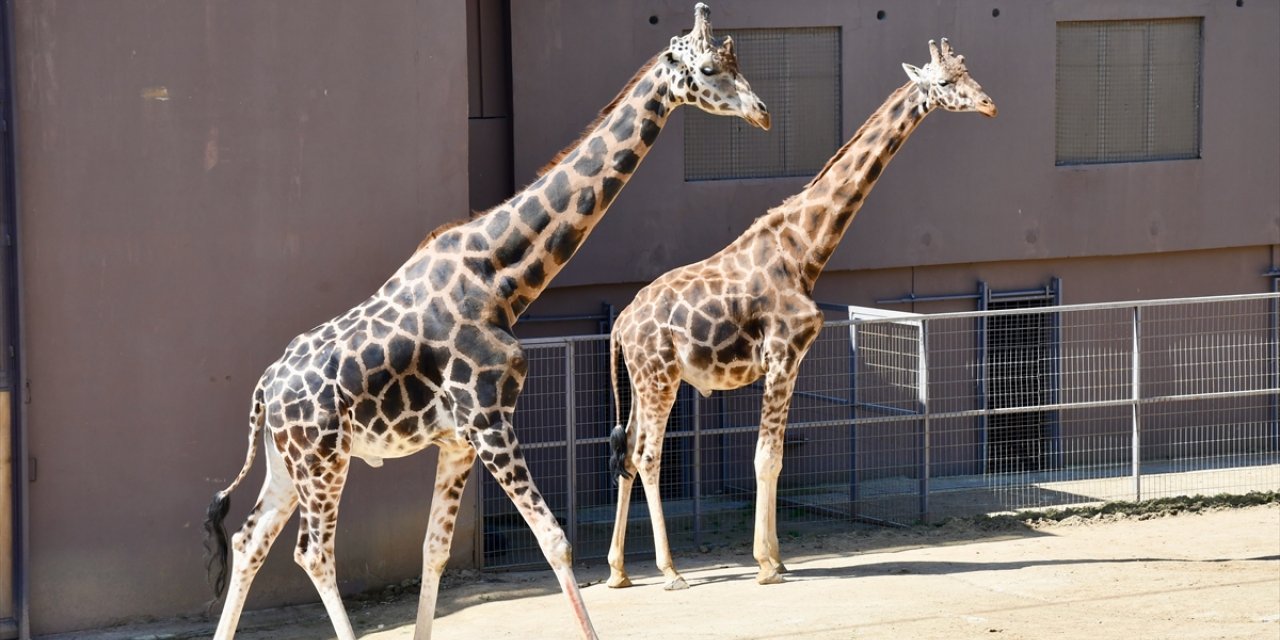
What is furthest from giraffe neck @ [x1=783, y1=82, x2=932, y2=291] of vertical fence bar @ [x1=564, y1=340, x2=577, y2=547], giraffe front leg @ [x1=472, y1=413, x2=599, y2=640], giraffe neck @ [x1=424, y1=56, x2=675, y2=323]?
giraffe front leg @ [x1=472, y1=413, x2=599, y2=640]

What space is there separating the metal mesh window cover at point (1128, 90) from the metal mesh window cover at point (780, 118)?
2290 millimetres

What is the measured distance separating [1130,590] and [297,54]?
6313mm

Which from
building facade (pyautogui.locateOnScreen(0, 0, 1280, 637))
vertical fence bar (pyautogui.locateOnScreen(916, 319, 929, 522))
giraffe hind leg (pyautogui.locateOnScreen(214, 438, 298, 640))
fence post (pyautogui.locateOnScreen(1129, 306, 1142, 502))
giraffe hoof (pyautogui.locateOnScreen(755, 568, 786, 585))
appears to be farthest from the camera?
fence post (pyautogui.locateOnScreen(1129, 306, 1142, 502))

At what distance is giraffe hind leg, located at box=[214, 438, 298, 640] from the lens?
808 centimetres

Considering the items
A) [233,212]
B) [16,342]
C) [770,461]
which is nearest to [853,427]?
[770,461]

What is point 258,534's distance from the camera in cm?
816

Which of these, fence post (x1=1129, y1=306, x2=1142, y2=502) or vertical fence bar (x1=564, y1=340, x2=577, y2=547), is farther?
fence post (x1=1129, y1=306, x2=1142, y2=502)

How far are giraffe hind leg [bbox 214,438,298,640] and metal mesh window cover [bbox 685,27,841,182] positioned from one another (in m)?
5.92

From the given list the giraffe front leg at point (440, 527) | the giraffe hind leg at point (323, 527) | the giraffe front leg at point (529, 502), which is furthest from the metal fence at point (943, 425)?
the giraffe front leg at point (529, 502)

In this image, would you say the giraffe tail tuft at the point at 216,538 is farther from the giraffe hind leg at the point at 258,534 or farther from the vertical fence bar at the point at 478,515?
the vertical fence bar at the point at 478,515

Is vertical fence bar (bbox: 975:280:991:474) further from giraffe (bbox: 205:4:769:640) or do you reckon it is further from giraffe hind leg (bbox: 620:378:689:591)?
giraffe (bbox: 205:4:769:640)

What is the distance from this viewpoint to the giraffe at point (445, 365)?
7.95m

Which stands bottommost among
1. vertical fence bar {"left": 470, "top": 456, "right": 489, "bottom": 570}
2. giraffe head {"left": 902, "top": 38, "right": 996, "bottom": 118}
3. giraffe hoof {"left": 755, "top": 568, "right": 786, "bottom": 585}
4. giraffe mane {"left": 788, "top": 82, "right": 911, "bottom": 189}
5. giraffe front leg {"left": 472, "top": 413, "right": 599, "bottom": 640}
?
giraffe hoof {"left": 755, "top": 568, "right": 786, "bottom": 585}

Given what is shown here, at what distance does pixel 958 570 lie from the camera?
35.2ft
